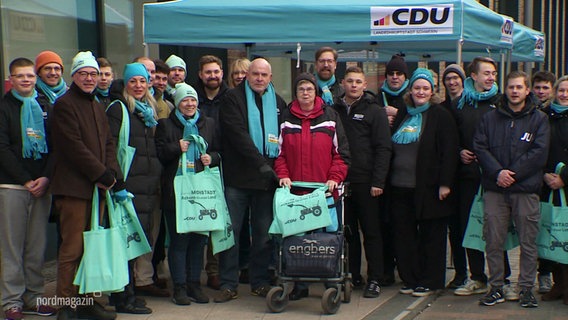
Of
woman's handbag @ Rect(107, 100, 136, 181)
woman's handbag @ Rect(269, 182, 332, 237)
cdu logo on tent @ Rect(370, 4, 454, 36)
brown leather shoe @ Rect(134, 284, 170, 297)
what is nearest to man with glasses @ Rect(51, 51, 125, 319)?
woman's handbag @ Rect(107, 100, 136, 181)

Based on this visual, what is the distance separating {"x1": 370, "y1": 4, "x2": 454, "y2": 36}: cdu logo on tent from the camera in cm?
798

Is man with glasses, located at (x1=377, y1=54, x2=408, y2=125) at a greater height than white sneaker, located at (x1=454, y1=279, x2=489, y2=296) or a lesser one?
greater

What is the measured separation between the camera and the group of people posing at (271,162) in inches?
246

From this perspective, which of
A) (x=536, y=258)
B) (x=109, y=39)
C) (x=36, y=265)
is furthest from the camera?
(x=109, y=39)

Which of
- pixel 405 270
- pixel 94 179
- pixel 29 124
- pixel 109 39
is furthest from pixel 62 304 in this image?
pixel 109 39

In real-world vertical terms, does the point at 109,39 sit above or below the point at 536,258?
above

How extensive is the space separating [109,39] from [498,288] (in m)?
5.59

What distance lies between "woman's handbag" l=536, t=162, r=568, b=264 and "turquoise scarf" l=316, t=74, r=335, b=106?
201 cm

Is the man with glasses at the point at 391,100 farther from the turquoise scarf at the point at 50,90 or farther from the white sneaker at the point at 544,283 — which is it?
the turquoise scarf at the point at 50,90

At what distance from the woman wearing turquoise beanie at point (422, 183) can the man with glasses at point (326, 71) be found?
2.15 ft

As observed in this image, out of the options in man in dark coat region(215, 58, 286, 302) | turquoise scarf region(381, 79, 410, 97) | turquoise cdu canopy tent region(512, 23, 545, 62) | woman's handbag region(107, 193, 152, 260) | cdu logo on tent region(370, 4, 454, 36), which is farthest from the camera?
turquoise cdu canopy tent region(512, 23, 545, 62)

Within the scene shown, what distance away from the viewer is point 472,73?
24.2 ft

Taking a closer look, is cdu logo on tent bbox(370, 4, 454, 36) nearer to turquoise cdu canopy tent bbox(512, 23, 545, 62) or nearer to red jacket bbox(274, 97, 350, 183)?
red jacket bbox(274, 97, 350, 183)

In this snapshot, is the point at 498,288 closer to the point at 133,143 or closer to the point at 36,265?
the point at 133,143
